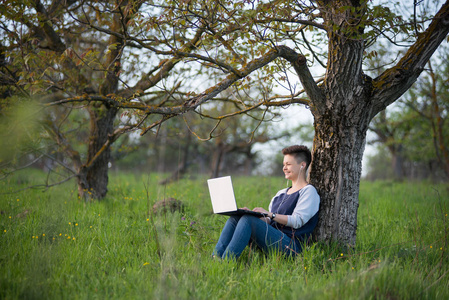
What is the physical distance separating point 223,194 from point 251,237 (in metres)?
0.71

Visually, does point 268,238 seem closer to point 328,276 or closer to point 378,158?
point 328,276

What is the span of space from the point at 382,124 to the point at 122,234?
1506 centimetres

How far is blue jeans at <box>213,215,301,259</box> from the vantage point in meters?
3.28

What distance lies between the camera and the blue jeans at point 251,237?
328 centimetres

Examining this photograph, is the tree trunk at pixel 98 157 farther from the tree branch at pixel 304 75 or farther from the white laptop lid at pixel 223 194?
the tree branch at pixel 304 75

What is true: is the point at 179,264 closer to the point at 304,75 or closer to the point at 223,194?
the point at 223,194

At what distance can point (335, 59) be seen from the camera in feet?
12.1

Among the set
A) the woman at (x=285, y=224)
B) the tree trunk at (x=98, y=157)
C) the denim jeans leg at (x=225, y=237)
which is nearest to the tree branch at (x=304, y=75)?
the woman at (x=285, y=224)

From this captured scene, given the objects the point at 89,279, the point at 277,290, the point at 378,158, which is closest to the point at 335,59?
the point at 277,290

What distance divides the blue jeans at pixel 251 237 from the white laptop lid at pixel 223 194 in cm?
35

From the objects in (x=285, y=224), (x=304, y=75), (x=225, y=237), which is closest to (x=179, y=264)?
(x=225, y=237)

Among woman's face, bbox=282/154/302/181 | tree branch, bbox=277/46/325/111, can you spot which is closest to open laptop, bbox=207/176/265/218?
woman's face, bbox=282/154/302/181

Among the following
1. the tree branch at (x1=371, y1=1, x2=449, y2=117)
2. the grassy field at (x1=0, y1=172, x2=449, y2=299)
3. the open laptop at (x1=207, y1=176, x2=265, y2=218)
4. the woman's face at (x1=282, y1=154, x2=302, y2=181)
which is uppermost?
the tree branch at (x1=371, y1=1, x2=449, y2=117)

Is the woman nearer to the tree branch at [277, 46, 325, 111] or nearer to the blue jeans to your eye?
the blue jeans
